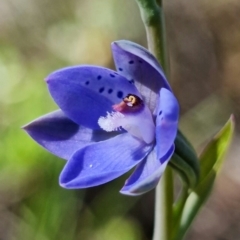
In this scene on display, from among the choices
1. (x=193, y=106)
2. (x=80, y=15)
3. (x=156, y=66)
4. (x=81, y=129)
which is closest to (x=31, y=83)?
(x=80, y=15)

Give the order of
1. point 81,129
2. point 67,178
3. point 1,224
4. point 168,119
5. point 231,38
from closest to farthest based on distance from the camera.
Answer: point 168,119
point 67,178
point 81,129
point 1,224
point 231,38

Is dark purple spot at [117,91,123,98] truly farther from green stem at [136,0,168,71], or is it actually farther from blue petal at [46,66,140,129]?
green stem at [136,0,168,71]

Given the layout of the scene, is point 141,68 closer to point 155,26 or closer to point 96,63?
point 155,26

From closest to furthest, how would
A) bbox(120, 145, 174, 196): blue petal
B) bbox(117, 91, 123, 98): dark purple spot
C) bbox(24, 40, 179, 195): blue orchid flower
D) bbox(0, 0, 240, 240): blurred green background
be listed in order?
bbox(120, 145, 174, 196): blue petal
bbox(24, 40, 179, 195): blue orchid flower
bbox(117, 91, 123, 98): dark purple spot
bbox(0, 0, 240, 240): blurred green background

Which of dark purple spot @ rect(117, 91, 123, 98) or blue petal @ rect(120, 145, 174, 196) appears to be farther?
dark purple spot @ rect(117, 91, 123, 98)

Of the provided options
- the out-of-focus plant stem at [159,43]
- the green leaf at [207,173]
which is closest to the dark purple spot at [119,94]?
the out-of-focus plant stem at [159,43]

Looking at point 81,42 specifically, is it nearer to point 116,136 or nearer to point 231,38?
point 231,38

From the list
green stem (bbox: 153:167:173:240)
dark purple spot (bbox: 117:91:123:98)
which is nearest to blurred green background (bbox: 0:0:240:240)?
green stem (bbox: 153:167:173:240)

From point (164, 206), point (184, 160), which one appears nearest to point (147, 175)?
point (184, 160)
